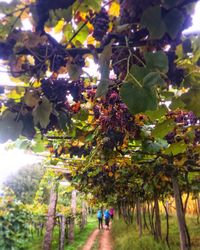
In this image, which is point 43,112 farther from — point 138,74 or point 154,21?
point 154,21

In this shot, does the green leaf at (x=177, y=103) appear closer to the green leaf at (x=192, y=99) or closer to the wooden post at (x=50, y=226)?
the green leaf at (x=192, y=99)

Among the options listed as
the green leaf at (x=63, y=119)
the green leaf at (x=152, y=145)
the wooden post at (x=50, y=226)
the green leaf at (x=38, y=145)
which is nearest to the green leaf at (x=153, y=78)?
the green leaf at (x=63, y=119)

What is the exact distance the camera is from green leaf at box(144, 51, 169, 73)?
1164 millimetres

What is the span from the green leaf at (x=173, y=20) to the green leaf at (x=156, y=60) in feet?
0.29

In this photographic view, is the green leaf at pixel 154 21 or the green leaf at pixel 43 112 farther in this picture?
the green leaf at pixel 43 112

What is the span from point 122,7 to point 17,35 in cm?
45

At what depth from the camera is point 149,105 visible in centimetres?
117

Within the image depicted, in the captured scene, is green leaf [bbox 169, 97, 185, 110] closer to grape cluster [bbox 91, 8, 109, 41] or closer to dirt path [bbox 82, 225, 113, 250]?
grape cluster [bbox 91, 8, 109, 41]

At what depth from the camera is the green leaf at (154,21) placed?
3.55 feet

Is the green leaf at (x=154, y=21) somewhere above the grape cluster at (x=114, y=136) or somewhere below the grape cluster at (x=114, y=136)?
below

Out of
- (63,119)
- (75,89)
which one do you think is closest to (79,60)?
(75,89)

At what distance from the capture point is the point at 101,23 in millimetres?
1331

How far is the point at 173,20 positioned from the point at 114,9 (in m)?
0.35

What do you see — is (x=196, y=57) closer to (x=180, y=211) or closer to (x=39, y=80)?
(x=39, y=80)
